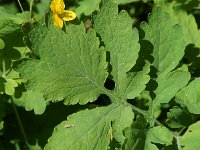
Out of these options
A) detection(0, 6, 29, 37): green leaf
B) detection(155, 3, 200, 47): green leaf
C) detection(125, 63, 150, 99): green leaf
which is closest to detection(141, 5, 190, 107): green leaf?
detection(125, 63, 150, 99): green leaf

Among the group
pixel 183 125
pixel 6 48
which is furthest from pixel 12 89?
pixel 183 125

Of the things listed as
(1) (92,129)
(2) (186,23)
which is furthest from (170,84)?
(2) (186,23)

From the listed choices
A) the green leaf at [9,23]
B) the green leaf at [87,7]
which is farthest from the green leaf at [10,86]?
the green leaf at [87,7]

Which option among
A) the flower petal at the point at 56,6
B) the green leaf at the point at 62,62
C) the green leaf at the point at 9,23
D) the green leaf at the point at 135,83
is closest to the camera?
the green leaf at the point at 62,62

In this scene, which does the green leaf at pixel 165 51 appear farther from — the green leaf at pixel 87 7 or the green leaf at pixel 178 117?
the green leaf at pixel 87 7

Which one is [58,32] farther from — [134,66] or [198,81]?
[198,81]

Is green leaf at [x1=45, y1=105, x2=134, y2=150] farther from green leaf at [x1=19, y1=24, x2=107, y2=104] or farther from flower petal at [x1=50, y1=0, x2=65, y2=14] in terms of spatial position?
flower petal at [x1=50, y1=0, x2=65, y2=14]
